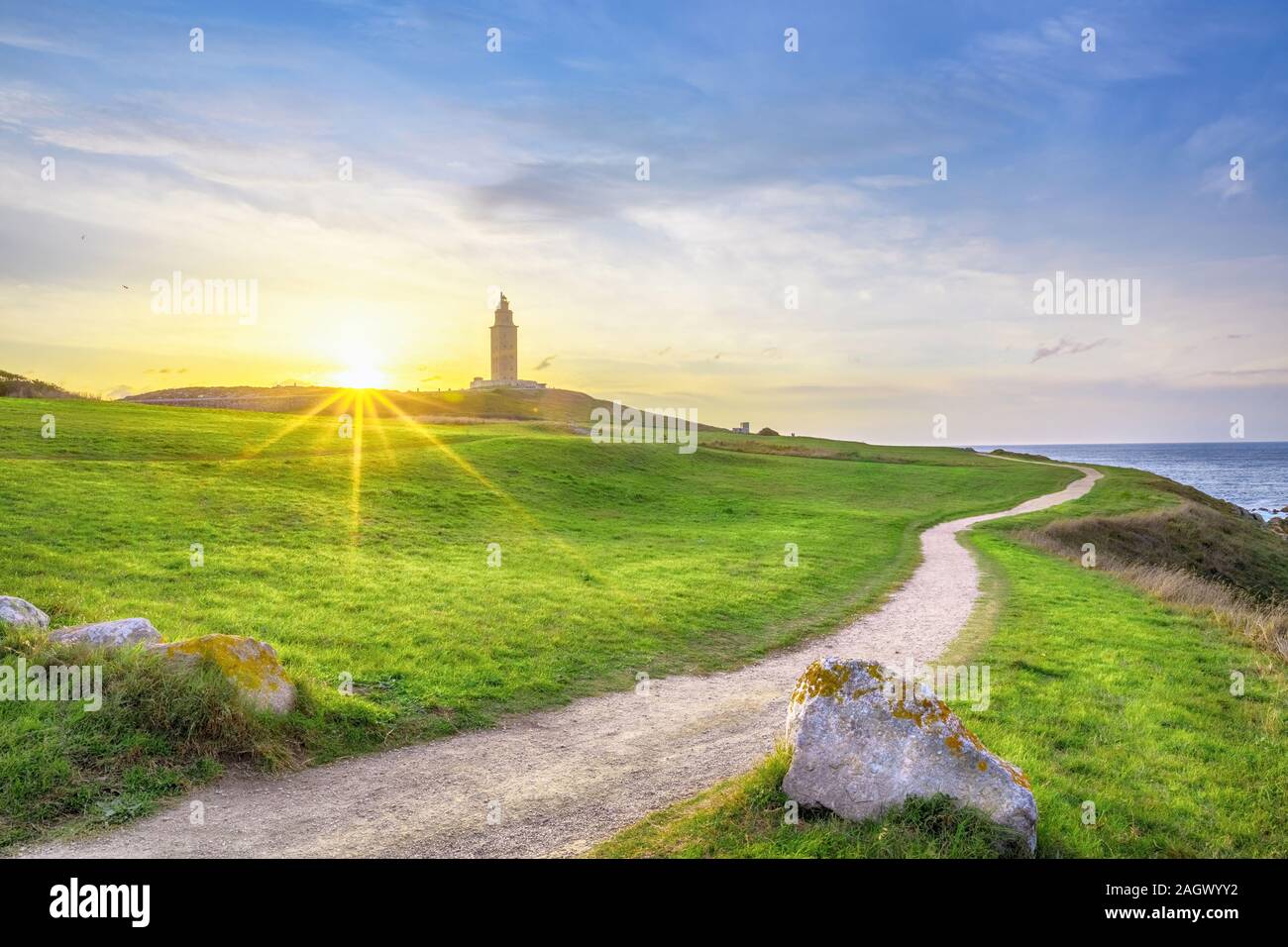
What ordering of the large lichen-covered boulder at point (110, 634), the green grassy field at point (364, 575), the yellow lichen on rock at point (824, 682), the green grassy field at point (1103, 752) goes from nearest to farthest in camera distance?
the green grassy field at point (1103, 752) < the yellow lichen on rock at point (824, 682) < the green grassy field at point (364, 575) < the large lichen-covered boulder at point (110, 634)

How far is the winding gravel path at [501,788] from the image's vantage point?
7.70 m

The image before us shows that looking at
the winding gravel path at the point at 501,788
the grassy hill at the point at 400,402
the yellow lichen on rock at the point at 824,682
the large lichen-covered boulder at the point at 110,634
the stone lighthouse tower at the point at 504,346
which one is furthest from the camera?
the stone lighthouse tower at the point at 504,346

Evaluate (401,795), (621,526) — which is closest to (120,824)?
(401,795)

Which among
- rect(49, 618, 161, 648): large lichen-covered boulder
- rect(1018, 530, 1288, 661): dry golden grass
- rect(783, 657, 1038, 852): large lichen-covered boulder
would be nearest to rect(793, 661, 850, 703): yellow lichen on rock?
rect(783, 657, 1038, 852): large lichen-covered boulder

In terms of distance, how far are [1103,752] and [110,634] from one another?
48.0 ft

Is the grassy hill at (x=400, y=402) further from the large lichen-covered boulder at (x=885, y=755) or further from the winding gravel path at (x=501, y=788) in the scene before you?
the large lichen-covered boulder at (x=885, y=755)

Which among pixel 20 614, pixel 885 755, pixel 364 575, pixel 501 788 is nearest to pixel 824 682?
pixel 885 755

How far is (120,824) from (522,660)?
7.19 metres

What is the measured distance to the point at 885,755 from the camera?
24.1 ft

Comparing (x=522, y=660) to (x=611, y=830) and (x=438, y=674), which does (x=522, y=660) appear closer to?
(x=438, y=674)

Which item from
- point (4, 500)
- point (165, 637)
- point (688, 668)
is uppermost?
point (4, 500)

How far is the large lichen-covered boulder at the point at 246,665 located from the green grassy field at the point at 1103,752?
18.4ft

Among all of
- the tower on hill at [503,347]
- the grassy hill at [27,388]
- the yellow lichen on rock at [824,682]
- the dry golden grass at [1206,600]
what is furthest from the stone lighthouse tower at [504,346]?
the yellow lichen on rock at [824,682]

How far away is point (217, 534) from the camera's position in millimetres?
22203
